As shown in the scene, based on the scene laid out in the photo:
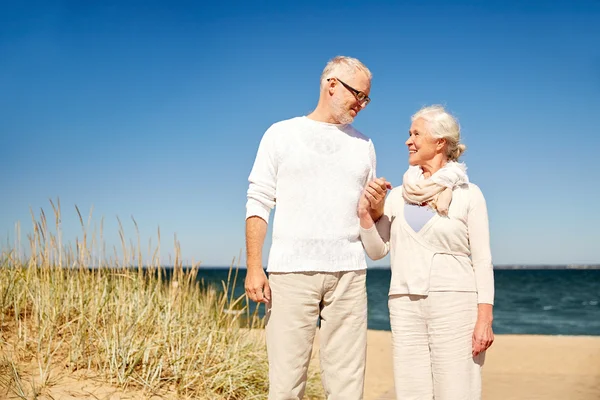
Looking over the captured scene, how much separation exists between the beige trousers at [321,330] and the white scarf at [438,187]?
454 millimetres

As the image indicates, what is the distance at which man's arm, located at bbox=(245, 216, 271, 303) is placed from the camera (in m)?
2.83

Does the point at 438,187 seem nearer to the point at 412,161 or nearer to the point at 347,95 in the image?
the point at 412,161

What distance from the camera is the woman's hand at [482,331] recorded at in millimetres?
2719

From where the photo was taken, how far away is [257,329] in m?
5.44

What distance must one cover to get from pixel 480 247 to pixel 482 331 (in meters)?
0.38

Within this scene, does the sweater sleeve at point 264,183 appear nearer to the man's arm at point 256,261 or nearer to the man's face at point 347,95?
the man's arm at point 256,261

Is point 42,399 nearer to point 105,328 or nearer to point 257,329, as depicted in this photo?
point 105,328

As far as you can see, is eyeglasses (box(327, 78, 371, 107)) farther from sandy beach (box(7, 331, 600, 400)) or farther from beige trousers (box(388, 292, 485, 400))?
sandy beach (box(7, 331, 600, 400))

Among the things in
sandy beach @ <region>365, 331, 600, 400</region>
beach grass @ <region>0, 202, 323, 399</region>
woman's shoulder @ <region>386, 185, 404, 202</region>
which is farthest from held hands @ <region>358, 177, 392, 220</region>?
sandy beach @ <region>365, 331, 600, 400</region>

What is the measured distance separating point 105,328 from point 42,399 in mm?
785

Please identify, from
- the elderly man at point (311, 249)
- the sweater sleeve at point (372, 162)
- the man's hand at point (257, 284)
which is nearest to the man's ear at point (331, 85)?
the elderly man at point (311, 249)

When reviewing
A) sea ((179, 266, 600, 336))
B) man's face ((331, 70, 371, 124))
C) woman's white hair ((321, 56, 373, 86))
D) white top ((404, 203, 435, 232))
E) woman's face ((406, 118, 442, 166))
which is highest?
woman's white hair ((321, 56, 373, 86))

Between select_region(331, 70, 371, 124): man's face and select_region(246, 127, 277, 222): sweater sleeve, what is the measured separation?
336mm

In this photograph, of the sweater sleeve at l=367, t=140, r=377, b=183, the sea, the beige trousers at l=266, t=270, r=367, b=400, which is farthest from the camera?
the sea
